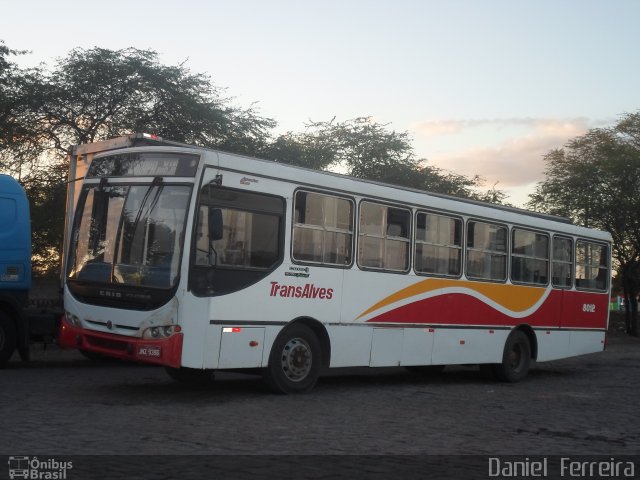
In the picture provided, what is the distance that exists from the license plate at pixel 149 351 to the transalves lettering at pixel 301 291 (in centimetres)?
182

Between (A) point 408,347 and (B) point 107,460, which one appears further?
(A) point 408,347

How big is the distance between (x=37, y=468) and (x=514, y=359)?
11991mm

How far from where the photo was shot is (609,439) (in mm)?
10000

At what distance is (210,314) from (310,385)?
2.19 m

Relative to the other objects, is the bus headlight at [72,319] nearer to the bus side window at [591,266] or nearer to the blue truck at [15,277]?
the blue truck at [15,277]

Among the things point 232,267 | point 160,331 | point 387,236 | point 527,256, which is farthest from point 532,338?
point 160,331

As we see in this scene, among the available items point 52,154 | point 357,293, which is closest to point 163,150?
point 357,293

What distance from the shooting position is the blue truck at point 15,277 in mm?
15438

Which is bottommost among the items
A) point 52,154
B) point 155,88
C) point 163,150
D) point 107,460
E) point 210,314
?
point 107,460

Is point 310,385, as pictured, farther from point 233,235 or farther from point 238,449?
point 238,449

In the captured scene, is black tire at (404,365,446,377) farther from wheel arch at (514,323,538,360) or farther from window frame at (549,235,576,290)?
window frame at (549,235,576,290)

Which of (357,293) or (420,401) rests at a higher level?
(357,293)

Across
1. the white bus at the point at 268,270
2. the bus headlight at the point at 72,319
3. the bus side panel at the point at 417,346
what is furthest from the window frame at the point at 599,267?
the bus headlight at the point at 72,319

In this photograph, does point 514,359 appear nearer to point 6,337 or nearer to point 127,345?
point 127,345
